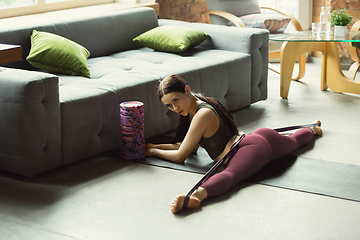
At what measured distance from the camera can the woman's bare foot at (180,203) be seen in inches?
78.4

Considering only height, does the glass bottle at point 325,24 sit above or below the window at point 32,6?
below

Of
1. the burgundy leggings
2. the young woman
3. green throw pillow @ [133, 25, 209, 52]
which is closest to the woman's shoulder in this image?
the young woman

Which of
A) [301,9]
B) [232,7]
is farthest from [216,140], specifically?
[301,9]

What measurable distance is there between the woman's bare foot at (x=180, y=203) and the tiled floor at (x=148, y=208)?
3 cm

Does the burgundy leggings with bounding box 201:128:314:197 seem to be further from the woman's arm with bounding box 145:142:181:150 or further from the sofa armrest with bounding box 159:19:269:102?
the sofa armrest with bounding box 159:19:269:102

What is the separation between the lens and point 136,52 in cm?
362

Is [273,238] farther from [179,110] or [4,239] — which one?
[4,239]

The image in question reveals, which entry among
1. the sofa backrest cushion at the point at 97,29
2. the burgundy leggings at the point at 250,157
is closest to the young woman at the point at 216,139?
the burgundy leggings at the point at 250,157

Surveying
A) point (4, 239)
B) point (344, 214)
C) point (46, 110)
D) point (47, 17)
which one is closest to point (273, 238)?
point (344, 214)

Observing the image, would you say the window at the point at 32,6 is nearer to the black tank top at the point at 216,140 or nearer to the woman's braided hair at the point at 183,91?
the woman's braided hair at the point at 183,91

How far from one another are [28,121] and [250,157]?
1094 millimetres

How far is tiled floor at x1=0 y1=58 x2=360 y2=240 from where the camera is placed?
1.85 m

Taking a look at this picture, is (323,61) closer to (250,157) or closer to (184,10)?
(184,10)

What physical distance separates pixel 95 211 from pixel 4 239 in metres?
0.39
